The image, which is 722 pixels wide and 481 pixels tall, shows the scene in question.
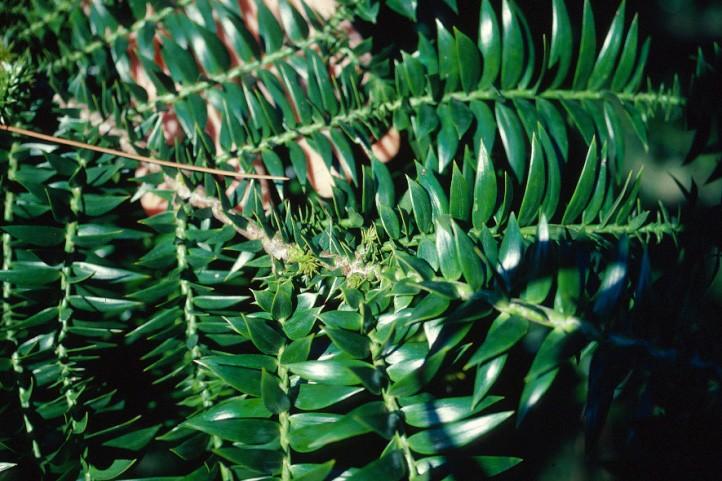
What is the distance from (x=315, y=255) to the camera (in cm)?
42

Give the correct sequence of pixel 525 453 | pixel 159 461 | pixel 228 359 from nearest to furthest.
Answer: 1. pixel 228 359
2. pixel 159 461
3. pixel 525 453

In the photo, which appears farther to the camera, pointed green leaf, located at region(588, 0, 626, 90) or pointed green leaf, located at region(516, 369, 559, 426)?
pointed green leaf, located at region(588, 0, 626, 90)

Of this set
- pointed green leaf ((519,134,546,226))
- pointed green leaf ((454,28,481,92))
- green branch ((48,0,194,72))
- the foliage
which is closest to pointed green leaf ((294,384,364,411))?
the foliage

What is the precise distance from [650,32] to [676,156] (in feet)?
0.79

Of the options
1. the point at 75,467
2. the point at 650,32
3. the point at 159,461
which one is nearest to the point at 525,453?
the point at 159,461

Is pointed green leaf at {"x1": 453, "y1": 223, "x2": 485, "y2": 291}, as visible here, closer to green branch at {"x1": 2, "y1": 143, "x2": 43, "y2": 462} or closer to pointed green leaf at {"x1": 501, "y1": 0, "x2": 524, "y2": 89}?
pointed green leaf at {"x1": 501, "y1": 0, "x2": 524, "y2": 89}

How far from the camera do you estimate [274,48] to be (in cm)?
55

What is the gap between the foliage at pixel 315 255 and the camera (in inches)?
13.7

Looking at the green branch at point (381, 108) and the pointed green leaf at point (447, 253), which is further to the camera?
the green branch at point (381, 108)

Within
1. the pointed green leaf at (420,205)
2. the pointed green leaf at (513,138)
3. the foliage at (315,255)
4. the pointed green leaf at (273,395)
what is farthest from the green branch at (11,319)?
the pointed green leaf at (513,138)

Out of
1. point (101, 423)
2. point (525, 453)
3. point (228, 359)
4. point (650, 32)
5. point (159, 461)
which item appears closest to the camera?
point (228, 359)

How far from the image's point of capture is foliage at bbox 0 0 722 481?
1.15ft

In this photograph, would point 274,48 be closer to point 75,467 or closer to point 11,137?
point 11,137

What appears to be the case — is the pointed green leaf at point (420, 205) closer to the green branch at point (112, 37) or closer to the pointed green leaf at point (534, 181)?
the pointed green leaf at point (534, 181)
